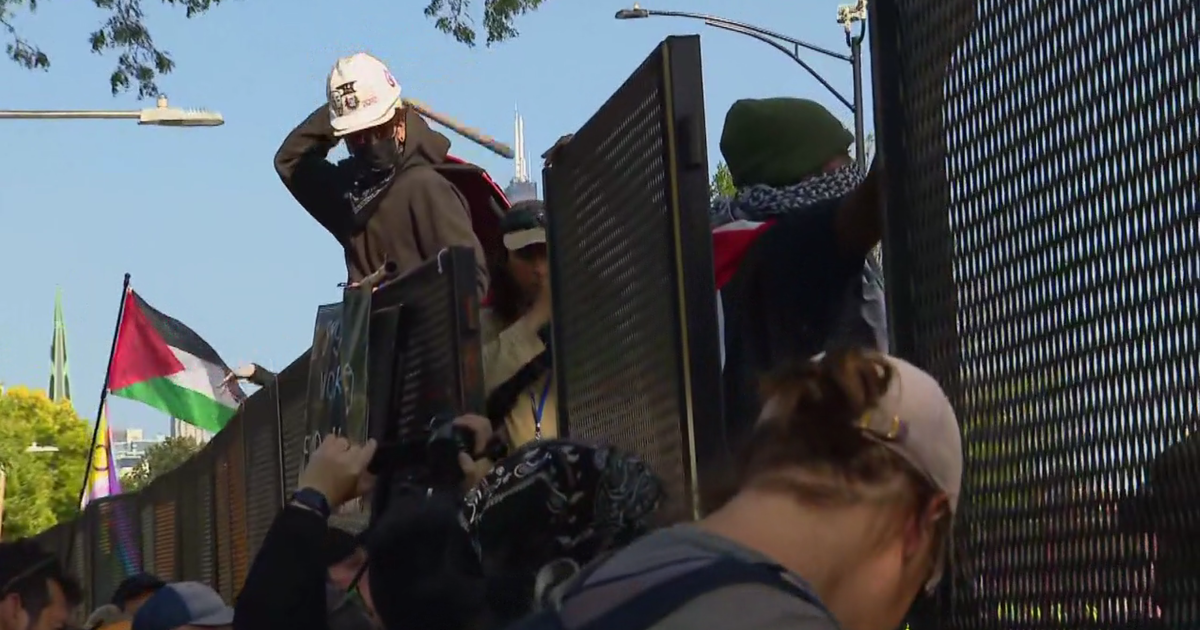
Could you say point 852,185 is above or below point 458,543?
above

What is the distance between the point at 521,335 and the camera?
6156mm

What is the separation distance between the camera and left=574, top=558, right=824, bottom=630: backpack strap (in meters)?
2.15

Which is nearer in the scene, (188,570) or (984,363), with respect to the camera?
(984,363)

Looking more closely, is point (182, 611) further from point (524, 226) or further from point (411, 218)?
point (524, 226)

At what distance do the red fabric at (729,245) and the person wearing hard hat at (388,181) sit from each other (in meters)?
1.68

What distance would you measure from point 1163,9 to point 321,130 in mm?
4982

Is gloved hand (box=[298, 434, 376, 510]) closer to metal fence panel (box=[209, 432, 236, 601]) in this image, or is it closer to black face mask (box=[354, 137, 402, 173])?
black face mask (box=[354, 137, 402, 173])

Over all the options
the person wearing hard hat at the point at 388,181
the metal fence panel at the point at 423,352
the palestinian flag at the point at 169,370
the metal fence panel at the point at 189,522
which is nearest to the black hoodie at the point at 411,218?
the person wearing hard hat at the point at 388,181

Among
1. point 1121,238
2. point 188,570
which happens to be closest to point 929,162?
point 1121,238

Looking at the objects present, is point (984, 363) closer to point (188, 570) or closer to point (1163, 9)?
point (1163, 9)

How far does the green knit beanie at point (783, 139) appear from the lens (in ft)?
14.6

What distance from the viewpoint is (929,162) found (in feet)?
11.1

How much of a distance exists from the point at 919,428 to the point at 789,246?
1.64 m

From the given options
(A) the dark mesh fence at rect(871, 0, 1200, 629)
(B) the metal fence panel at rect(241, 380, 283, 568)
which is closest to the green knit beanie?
(A) the dark mesh fence at rect(871, 0, 1200, 629)
